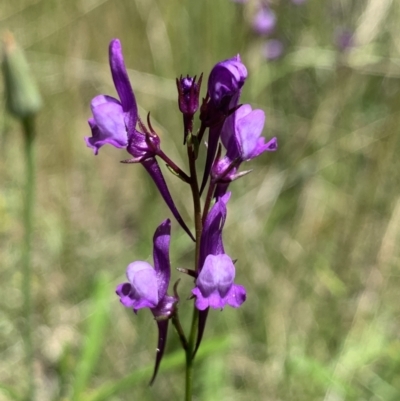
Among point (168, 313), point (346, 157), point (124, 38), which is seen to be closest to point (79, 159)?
point (124, 38)

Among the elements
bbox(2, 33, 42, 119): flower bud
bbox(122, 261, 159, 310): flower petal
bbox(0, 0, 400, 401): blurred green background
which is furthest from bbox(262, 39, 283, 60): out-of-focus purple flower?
bbox(122, 261, 159, 310): flower petal

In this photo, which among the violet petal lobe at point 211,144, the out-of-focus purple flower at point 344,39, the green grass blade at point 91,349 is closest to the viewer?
the violet petal lobe at point 211,144

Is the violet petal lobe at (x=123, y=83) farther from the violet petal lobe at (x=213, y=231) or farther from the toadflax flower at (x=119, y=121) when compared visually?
the violet petal lobe at (x=213, y=231)

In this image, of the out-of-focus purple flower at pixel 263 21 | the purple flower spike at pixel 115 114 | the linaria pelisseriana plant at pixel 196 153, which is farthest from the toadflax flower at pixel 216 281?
the out-of-focus purple flower at pixel 263 21

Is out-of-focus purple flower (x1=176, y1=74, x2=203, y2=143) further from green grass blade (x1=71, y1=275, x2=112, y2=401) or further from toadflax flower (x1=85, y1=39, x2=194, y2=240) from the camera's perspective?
green grass blade (x1=71, y1=275, x2=112, y2=401)

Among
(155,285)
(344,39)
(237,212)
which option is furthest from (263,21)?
(155,285)

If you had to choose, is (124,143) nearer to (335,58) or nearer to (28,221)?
(28,221)
